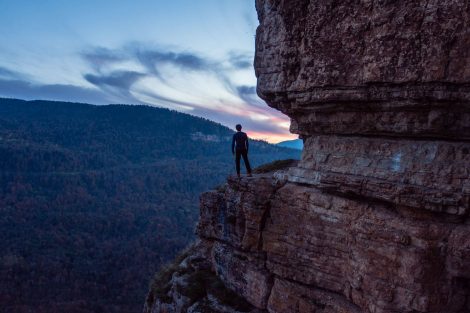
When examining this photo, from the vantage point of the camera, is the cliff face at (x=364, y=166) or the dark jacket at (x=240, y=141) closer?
the cliff face at (x=364, y=166)

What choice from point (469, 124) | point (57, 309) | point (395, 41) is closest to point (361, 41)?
point (395, 41)

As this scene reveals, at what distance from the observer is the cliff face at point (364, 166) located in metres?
9.41

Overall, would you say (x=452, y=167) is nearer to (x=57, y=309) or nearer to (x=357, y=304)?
(x=357, y=304)

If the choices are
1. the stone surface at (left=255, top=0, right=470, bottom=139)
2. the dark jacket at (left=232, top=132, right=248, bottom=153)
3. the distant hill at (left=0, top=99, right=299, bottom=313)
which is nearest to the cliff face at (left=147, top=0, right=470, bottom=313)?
the stone surface at (left=255, top=0, right=470, bottom=139)

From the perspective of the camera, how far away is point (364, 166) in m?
11.1

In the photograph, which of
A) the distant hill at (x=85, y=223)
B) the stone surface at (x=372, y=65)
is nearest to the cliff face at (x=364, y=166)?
the stone surface at (x=372, y=65)

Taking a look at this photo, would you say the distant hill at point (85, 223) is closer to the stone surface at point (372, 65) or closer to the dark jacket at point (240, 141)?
the dark jacket at point (240, 141)

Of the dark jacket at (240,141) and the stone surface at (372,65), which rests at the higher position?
the stone surface at (372,65)

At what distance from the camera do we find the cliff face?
9406 millimetres

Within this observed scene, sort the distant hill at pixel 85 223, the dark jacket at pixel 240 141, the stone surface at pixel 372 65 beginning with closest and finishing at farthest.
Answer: the stone surface at pixel 372 65 → the dark jacket at pixel 240 141 → the distant hill at pixel 85 223

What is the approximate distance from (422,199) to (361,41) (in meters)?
4.30

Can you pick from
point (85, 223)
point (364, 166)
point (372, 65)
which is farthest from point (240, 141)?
point (85, 223)

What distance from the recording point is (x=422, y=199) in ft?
30.9

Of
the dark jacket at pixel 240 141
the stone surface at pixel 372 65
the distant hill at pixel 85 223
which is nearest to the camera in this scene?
the stone surface at pixel 372 65
